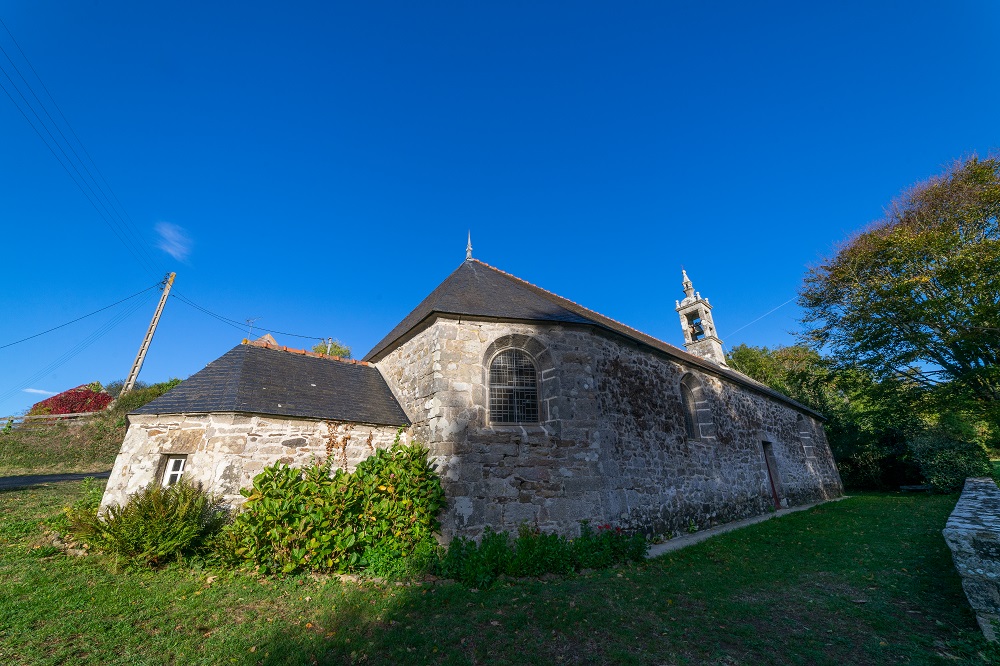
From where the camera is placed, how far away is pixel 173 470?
22.8ft

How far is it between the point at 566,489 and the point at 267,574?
5103 millimetres

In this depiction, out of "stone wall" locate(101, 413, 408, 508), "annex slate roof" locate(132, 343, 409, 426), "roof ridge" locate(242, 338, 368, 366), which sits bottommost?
"stone wall" locate(101, 413, 408, 508)

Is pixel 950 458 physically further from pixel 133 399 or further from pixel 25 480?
pixel 133 399

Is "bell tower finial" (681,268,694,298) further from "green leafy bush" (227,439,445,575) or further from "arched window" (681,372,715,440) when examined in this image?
"green leafy bush" (227,439,445,575)

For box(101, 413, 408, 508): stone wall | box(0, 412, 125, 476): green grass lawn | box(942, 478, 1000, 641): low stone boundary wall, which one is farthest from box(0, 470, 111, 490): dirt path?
box(942, 478, 1000, 641): low stone boundary wall

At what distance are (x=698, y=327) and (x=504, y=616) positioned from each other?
20.2 meters

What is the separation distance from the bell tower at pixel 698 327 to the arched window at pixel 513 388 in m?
15.3

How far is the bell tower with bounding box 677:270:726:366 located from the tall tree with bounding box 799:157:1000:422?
621cm

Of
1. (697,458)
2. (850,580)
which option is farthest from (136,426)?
(697,458)

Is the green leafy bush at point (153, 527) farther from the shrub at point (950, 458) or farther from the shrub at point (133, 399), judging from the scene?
the shrub at point (950, 458)

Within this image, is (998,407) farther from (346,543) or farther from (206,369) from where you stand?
(206,369)

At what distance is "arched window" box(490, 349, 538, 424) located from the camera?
817 centimetres

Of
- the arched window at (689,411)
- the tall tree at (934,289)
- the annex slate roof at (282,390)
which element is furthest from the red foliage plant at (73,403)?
the tall tree at (934,289)

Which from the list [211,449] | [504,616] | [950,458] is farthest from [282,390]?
[950,458]
